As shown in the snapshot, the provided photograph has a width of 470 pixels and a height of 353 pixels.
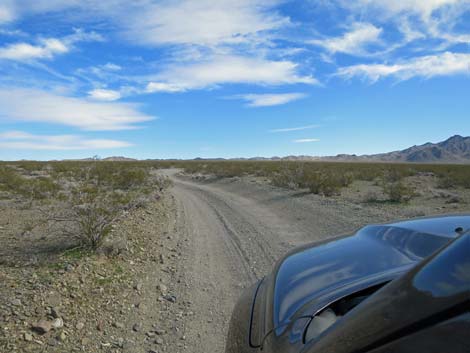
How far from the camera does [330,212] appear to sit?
11.5m

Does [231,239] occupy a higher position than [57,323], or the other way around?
[231,239]

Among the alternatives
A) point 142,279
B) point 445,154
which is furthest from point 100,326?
point 445,154

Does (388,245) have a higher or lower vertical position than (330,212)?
higher

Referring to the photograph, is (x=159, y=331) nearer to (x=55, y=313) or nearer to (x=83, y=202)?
(x=55, y=313)

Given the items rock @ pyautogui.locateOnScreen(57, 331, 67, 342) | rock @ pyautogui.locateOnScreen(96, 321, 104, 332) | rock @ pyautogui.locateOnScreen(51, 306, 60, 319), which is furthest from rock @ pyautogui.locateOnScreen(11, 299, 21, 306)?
rock @ pyautogui.locateOnScreen(96, 321, 104, 332)

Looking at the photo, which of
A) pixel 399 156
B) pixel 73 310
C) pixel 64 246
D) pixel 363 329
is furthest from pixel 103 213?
pixel 399 156

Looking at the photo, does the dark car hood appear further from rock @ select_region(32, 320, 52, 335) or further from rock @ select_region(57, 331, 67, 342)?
rock @ select_region(32, 320, 52, 335)

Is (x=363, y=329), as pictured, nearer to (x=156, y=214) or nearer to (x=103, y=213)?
(x=103, y=213)

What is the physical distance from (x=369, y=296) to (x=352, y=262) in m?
0.74


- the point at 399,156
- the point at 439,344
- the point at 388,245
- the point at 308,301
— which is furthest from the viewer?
the point at 399,156

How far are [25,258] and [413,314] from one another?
21.6ft

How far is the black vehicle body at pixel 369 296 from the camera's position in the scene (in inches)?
41.3

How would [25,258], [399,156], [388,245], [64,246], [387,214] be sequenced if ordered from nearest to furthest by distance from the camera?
[388,245] < [25,258] < [64,246] < [387,214] < [399,156]

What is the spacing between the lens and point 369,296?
1593 mm
